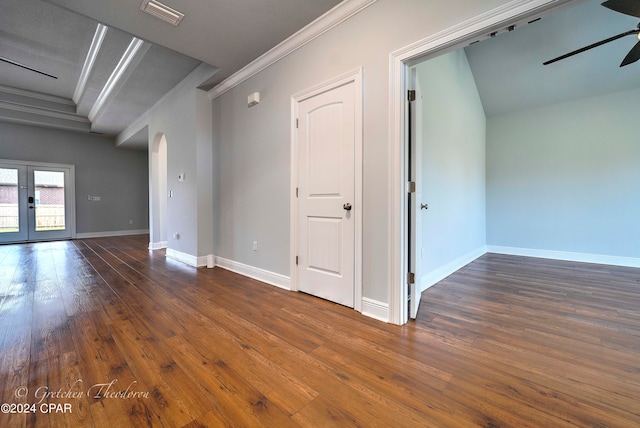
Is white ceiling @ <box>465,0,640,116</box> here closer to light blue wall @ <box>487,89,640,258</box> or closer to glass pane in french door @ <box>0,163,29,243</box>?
light blue wall @ <box>487,89,640,258</box>

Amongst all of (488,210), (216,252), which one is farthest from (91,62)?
(488,210)

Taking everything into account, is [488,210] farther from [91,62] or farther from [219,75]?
[91,62]

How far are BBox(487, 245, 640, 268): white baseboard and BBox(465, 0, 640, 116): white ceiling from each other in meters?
2.56

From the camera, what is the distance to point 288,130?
2.84m

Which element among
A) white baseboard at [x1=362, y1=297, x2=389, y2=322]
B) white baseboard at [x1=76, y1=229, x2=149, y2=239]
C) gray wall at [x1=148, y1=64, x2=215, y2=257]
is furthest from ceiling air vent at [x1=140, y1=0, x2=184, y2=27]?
white baseboard at [x1=76, y1=229, x2=149, y2=239]

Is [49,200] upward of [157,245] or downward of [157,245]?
upward

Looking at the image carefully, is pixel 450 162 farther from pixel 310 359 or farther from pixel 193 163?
pixel 193 163

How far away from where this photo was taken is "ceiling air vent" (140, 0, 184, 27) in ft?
7.35

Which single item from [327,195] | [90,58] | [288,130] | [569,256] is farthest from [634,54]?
[90,58]

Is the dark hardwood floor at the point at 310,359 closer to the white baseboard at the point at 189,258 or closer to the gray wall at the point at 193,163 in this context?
the white baseboard at the point at 189,258

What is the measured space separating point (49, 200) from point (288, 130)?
26.1ft

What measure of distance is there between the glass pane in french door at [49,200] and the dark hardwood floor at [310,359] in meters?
5.68

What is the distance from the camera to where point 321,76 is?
251 centimetres

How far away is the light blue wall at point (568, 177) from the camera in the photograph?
153 inches
